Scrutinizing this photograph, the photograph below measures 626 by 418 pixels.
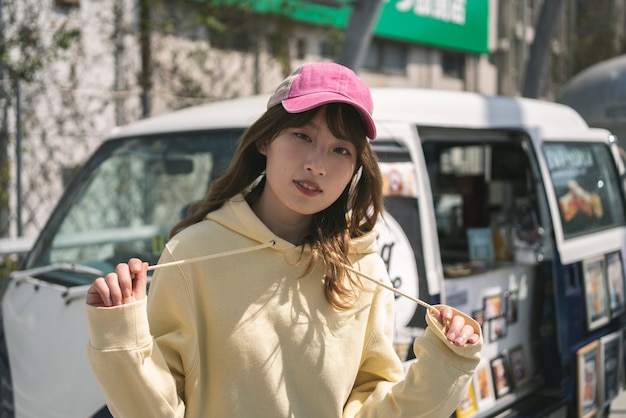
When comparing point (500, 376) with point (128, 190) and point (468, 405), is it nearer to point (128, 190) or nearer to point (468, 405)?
point (468, 405)

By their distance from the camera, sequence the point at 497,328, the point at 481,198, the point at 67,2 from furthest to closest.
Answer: the point at 67,2 → the point at 481,198 → the point at 497,328

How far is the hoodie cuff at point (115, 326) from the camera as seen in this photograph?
4.57ft

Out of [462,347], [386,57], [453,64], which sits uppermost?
[453,64]

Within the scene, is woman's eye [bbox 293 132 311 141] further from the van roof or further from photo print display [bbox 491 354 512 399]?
photo print display [bbox 491 354 512 399]

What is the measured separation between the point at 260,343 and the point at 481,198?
394 cm

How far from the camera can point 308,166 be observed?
167 centimetres

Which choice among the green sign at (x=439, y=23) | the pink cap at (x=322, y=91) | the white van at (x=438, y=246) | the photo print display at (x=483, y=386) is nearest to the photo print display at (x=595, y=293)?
the white van at (x=438, y=246)

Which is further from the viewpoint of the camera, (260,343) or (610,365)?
(610,365)

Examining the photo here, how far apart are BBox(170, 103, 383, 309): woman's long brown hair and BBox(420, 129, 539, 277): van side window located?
1778 mm

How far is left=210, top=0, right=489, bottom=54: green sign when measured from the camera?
34.7ft

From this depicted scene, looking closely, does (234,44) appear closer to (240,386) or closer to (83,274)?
(83,274)

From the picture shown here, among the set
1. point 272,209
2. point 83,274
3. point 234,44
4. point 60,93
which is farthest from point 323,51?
point 272,209

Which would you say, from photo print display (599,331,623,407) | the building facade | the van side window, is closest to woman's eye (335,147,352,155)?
the van side window

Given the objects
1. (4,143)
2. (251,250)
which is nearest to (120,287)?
(251,250)
